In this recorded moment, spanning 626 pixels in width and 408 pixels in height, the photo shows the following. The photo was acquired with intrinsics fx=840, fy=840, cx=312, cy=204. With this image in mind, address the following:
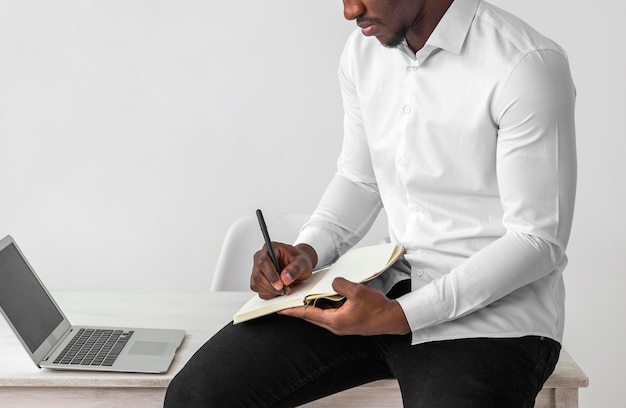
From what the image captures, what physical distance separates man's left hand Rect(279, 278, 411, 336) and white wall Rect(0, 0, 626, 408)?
178cm

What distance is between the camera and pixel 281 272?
1.62m

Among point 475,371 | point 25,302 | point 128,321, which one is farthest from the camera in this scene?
point 128,321

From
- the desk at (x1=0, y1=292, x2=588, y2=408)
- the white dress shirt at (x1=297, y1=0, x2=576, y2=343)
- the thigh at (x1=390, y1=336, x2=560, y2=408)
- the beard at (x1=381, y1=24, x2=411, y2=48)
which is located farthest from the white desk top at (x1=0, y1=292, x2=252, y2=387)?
the beard at (x1=381, y1=24, x2=411, y2=48)

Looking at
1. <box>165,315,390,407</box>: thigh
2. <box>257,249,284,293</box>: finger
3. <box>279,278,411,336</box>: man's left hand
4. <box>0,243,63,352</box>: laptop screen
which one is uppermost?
<box>0,243,63,352</box>: laptop screen

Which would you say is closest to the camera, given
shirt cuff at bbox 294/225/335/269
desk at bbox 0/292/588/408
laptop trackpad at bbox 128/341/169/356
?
desk at bbox 0/292/588/408

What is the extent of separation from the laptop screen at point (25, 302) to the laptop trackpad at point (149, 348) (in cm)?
18

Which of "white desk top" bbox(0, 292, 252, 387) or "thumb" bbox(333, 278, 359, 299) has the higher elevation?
"thumb" bbox(333, 278, 359, 299)

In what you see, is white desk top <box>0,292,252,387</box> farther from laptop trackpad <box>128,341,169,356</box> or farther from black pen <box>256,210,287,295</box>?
black pen <box>256,210,287,295</box>

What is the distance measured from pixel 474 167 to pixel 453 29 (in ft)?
0.84

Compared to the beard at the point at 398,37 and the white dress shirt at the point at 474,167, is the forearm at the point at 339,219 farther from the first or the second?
the beard at the point at 398,37

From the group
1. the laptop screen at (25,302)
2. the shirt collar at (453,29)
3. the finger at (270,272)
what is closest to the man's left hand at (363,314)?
the finger at (270,272)

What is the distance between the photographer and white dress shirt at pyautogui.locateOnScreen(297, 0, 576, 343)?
4.73 ft

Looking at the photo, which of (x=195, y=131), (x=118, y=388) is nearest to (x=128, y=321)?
(x=118, y=388)

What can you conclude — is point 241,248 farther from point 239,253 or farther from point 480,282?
point 480,282
